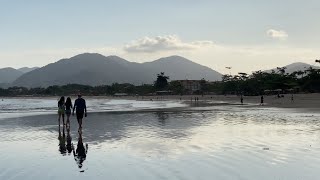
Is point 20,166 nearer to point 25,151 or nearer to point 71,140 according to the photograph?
point 25,151

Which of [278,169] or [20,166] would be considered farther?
[20,166]

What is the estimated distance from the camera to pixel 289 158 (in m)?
12.5

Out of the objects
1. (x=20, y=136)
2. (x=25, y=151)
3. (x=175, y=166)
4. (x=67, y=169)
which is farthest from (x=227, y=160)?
(x=20, y=136)

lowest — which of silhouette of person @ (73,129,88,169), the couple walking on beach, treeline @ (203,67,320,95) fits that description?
silhouette of person @ (73,129,88,169)

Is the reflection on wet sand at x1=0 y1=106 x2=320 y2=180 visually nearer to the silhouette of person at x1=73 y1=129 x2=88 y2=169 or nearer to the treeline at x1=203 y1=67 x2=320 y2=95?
the silhouette of person at x1=73 y1=129 x2=88 y2=169

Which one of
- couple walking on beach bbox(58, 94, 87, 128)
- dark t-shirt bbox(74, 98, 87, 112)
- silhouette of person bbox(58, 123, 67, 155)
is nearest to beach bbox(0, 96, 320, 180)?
silhouette of person bbox(58, 123, 67, 155)

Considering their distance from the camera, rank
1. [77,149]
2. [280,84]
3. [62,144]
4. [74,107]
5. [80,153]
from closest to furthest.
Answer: [80,153] < [77,149] < [62,144] < [74,107] < [280,84]

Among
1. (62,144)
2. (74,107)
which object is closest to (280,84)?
(74,107)

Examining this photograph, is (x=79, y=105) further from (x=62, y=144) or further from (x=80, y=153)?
(x=80, y=153)

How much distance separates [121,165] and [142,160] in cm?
93

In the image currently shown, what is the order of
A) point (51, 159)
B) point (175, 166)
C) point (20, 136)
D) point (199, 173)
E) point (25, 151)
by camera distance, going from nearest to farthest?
1. point (199, 173)
2. point (175, 166)
3. point (51, 159)
4. point (25, 151)
5. point (20, 136)

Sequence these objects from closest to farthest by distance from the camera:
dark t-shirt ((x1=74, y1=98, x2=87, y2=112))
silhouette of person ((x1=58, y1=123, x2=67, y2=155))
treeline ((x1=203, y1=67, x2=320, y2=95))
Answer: silhouette of person ((x1=58, y1=123, x2=67, y2=155)) < dark t-shirt ((x1=74, y1=98, x2=87, y2=112)) < treeline ((x1=203, y1=67, x2=320, y2=95))

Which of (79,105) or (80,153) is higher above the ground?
(79,105)

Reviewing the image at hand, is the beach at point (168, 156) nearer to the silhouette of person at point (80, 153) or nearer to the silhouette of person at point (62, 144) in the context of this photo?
the silhouette of person at point (62, 144)
